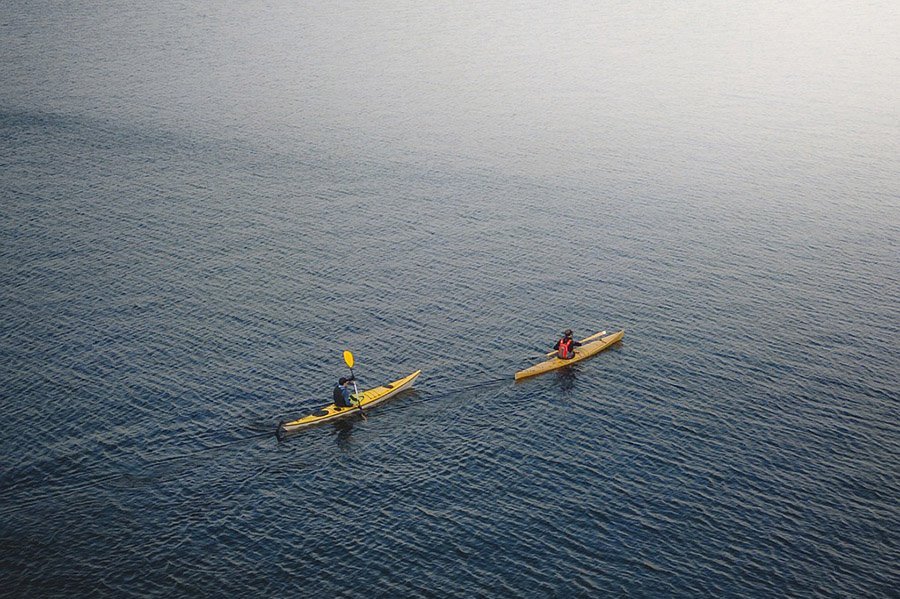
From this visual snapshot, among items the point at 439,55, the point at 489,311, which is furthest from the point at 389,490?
the point at 439,55

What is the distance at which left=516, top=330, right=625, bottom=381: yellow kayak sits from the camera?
5731cm

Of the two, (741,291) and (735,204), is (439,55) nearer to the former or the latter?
(735,204)

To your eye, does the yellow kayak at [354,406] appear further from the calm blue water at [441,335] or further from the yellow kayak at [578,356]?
the yellow kayak at [578,356]

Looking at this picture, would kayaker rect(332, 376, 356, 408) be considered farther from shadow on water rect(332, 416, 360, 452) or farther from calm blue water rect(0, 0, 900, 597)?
calm blue water rect(0, 0, 900, 597)

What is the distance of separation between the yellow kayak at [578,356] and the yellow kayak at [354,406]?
26.2 feet

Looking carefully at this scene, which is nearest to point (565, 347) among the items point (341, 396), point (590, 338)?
point (590, 338)

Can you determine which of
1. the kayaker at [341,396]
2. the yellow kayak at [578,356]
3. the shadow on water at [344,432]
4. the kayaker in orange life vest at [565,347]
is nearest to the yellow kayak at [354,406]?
the kayaker at [341,396]

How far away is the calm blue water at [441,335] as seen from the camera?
4147 cm

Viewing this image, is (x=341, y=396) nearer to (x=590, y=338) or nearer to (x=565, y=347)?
(x=565, y=347)

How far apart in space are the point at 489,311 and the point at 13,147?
70.3 m

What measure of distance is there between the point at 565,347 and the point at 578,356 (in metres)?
1.86

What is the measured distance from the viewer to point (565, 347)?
192ft

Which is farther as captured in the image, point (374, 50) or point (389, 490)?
point (374, 50)

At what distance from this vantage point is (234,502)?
43.8m
